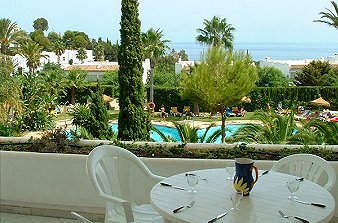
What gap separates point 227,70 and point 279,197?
734 inches

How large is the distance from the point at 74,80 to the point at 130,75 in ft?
32.2

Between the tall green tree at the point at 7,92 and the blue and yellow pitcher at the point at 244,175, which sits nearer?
the blue and yellow pitcher at the point at 244,175

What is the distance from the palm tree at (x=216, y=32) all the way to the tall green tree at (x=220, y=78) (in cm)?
952

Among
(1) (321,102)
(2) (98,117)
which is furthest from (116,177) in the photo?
(1) (321,102)

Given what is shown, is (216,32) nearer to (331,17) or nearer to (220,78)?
(220,78)

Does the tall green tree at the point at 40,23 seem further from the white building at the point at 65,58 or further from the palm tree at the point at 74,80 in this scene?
the palm tree at the point at 74,80

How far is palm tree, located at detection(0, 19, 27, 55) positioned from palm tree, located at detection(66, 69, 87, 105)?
3156mm

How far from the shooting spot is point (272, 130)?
5.62 meters

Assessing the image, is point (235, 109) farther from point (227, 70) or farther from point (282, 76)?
point (282, 76)

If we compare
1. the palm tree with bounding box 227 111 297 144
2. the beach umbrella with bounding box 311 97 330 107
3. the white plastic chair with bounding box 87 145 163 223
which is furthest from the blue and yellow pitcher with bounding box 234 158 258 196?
the beach umbrella with bounding box 311 97 330 107

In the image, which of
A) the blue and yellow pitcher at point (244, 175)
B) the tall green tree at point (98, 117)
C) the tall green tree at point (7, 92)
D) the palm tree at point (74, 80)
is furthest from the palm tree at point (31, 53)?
the blue and yellow pitcher at point (244, 175)

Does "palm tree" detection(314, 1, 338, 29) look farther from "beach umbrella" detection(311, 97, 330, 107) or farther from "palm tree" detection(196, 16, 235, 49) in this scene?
"palm tree" detection(196, 16, 235, 49)

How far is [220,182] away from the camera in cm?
258

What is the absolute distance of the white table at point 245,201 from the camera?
2.01 m
